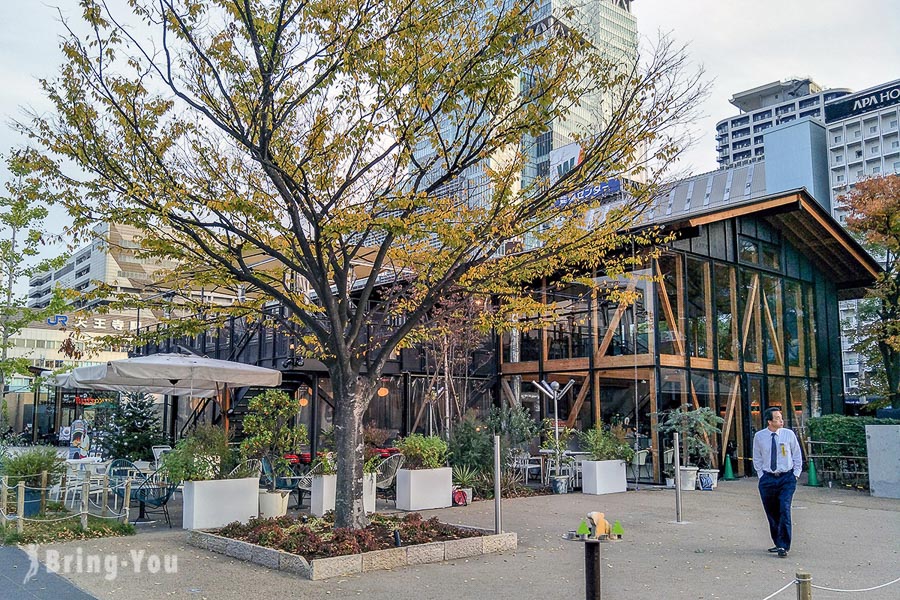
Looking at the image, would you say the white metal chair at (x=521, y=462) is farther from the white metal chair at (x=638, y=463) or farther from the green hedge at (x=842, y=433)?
the green hedge at (x=842, y=433)

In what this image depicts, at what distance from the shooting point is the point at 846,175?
10206 cm

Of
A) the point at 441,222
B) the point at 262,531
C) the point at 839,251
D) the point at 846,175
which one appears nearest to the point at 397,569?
the point at 262,531

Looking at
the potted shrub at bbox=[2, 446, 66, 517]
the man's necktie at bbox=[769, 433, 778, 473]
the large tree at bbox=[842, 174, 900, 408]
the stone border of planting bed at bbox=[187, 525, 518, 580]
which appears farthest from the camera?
the large tree at bbox=[842, 174, 900, 408]

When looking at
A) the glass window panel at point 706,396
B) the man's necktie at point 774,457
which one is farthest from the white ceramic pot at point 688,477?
the man's necktie at point 774,457

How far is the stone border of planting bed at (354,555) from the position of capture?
7.84m

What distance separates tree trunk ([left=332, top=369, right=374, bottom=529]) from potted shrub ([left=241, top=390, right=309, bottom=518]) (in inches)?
97.8

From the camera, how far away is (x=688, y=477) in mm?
16344

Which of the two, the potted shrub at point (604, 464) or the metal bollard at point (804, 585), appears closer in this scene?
the metal bollard at point (804, 585)

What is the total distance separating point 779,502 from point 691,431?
801 centimetres

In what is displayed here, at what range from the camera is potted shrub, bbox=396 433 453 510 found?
1288 cm

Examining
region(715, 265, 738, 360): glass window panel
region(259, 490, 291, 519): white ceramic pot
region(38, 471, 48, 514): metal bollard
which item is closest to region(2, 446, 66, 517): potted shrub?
region(38, 471, 48, 514): metal bollard

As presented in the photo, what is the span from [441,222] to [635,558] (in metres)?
4.44

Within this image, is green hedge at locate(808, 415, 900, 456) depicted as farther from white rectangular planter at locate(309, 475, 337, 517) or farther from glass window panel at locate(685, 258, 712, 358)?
white rectangular planter at locate(309, 475, 337, 517)

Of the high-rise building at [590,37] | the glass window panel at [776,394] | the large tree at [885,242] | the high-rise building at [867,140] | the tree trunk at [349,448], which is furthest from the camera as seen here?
the high-rise building at [867,140]
